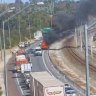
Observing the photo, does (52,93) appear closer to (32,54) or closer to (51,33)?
(51,33)

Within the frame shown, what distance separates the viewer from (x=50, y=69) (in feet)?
147

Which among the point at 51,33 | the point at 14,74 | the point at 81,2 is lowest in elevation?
the point at 14,74

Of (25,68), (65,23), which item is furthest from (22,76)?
(65,23)

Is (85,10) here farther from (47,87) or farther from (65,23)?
(47,87)

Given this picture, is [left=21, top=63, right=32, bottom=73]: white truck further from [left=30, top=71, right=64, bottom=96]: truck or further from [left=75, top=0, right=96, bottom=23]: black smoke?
[left=75, top=0, right=96, bottom=23]: black smoke

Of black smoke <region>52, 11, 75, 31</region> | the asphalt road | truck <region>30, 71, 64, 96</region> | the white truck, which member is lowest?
the asphalt road

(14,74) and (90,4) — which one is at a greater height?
(90,4)

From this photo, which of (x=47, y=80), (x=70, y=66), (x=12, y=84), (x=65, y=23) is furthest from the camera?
(x=70, y=66)

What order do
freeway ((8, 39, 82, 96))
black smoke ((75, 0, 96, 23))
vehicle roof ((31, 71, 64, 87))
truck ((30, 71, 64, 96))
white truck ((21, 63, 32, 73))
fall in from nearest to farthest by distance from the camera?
1. black smoke ((75, 0, 96, 23))
2. truck ((30, 71, 64, 96))
3. vehicle roof ((31, 71, 64, 87))
4. freeway ((8, 39, 82, 96))
5. white truck ((21, 63, 32, 73))

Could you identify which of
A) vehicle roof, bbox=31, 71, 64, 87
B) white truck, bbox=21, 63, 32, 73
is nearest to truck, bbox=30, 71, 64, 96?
vehicle roof, bbox=31, 71, 64, 87

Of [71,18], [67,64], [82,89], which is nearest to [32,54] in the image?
[67,64]

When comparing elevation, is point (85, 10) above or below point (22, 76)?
above

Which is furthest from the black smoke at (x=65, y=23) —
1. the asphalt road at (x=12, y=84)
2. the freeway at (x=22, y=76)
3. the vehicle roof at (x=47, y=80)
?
the asphalt road at (x=12, y=84)

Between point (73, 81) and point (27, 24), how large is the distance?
52.4m
